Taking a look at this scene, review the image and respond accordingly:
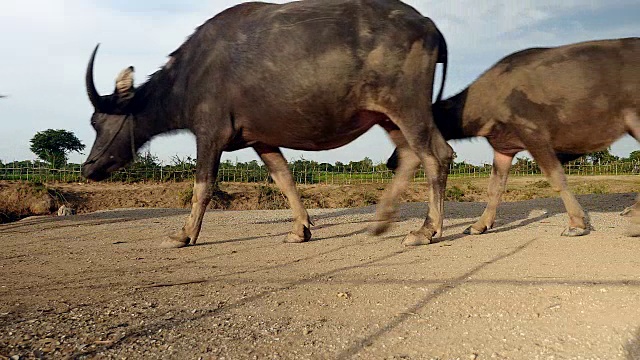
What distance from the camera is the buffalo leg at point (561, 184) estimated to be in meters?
6.29

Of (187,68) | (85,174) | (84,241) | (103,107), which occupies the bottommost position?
(84,241)

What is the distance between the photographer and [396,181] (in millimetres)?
6199

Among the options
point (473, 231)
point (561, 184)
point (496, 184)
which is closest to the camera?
point (561, 184)

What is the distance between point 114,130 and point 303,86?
259 centimetres

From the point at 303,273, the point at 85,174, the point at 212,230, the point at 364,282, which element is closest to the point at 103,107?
the point at 85,174

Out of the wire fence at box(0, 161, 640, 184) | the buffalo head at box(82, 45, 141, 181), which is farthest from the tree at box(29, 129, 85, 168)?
the buffalo head at box(82, 45, 141, 181)

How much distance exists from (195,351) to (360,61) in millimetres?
4015

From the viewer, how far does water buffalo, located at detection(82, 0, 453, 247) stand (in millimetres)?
5703

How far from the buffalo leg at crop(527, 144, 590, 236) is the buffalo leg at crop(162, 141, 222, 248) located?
3775 millimetres

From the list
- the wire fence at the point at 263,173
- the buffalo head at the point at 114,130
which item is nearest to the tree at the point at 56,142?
the wire fence at the point at 263,173

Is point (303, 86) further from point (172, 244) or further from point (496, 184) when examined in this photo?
point (496, 184)

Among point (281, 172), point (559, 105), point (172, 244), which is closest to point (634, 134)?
point (559, 105)

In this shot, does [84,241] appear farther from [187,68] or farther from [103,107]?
[187,68]

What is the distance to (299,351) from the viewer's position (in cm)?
239
